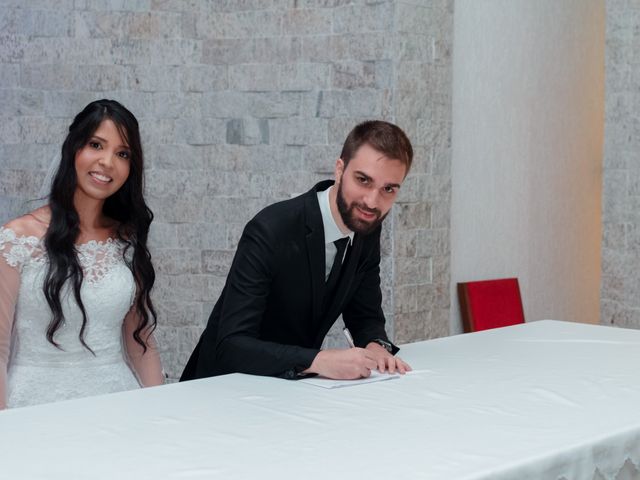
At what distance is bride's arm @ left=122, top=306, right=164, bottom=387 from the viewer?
3.30 metres

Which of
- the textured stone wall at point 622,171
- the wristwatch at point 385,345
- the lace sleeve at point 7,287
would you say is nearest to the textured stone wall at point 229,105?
the textured stone wall at point 622,171

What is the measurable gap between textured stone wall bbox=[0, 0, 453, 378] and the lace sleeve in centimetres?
245

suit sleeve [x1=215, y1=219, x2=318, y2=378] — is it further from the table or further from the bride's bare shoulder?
the bride's bare shoulder

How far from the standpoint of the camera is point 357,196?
2961 millimetres

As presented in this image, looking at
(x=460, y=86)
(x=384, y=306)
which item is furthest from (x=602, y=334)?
(x=460, y=86)

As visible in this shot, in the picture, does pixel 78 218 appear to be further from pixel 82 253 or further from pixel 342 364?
pixel 342 364

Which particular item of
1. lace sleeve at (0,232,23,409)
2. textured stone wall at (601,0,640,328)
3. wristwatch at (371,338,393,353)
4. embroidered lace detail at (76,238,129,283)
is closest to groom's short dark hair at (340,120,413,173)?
wristwatch at (371,338,393,353)

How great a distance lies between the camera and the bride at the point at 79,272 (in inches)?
119

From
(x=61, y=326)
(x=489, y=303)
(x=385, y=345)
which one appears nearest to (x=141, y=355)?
(x=61, y=326)

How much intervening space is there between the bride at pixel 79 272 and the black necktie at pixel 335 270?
57cm

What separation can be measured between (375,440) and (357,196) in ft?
3.46

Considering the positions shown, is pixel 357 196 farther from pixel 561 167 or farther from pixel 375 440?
pixel 561 167

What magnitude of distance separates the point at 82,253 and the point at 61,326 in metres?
0.24

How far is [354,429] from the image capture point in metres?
2.16
